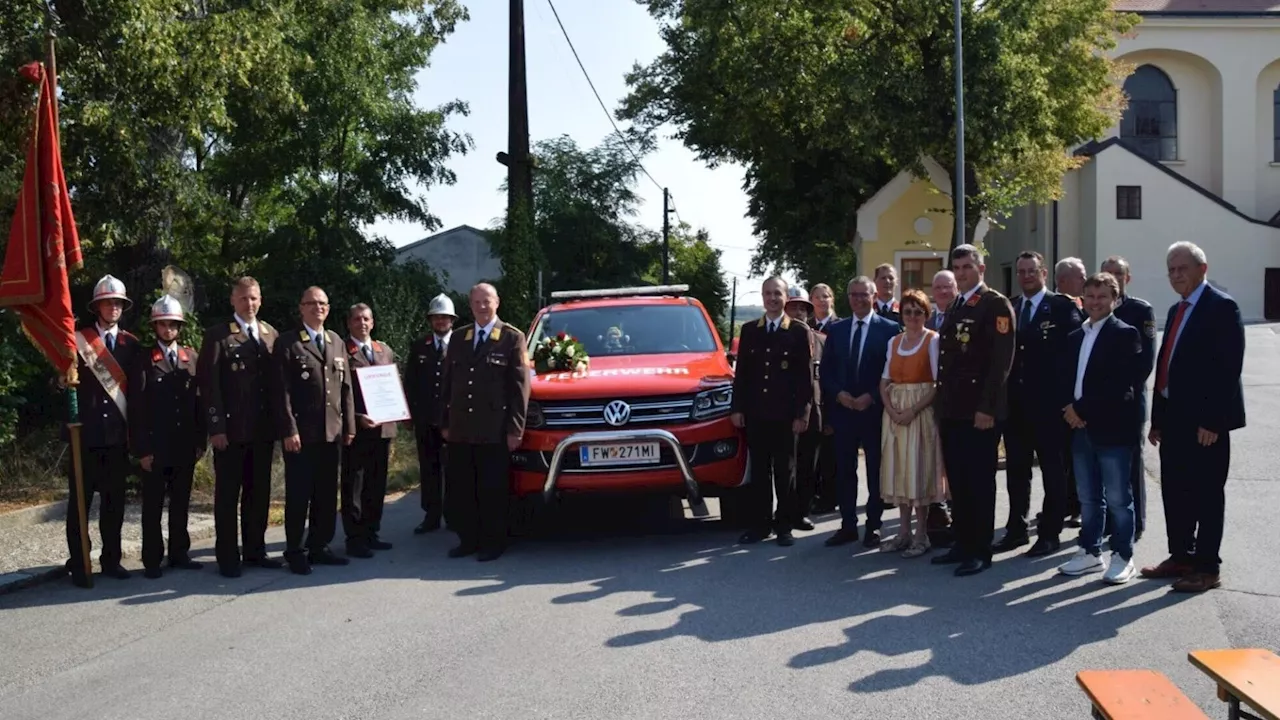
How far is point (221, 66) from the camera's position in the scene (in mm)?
11570

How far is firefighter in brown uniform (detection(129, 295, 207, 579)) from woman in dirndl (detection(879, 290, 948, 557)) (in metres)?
4.77

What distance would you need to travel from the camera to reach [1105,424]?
7270 millimetres

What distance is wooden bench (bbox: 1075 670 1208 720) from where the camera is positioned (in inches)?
145

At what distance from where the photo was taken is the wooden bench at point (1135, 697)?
3676 millimetres

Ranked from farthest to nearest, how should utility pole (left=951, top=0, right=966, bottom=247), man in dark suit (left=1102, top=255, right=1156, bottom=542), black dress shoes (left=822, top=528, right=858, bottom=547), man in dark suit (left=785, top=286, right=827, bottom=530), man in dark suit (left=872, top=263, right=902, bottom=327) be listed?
utility pole (left=951, top=0, right=966, bottom=247)
man in dark suit (left=872, top=263, right=902, bottom=327)
man in dark suit (left=785, top=286, right=827, bottom=530)
black dress shoes (left=822, top=528, right=858, bottom=547)
man in dark suit (left=1102, top=255, right=1156, bottom=542)

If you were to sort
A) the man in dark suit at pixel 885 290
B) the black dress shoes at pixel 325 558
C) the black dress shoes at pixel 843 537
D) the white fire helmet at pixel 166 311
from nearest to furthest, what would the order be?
1. the white fire helmet at pixel 166 311
2. the black dress shoes at pixel 325 558
3. the black dress shoes at pixel 843 537
4. the man in dark suit at pixel 885 290

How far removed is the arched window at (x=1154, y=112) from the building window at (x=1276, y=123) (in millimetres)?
3620

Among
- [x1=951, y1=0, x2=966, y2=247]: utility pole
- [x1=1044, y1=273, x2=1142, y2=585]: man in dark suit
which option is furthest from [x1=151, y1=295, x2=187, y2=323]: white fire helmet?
[x1=951, y1=0, x2=966, y2=247]: utility pole

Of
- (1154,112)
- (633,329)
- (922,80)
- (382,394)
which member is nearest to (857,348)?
(633,329)

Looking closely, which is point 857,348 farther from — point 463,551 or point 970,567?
point 463,551

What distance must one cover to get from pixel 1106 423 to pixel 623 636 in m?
3.22

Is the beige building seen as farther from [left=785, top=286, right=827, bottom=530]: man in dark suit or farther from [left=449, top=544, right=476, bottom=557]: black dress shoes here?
[left=449, top=544, right=476, bottom=557]: black dress shoes

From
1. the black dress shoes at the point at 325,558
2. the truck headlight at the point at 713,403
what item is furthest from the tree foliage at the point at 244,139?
the truck headlight at the point at 713,403

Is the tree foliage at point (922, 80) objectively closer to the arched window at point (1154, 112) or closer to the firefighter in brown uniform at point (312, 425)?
the arched window at point (1154, 112)
